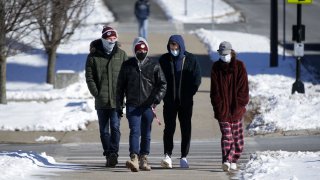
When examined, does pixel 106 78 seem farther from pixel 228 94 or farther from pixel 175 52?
pixel 228 94

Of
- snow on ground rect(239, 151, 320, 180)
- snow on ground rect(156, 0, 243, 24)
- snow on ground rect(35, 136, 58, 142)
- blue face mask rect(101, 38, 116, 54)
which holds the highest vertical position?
snow on ground rect(156, 0, 243, 24)

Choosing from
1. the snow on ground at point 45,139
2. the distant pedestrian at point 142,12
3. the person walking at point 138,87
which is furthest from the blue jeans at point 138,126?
the distant pedestrian at point 142,12

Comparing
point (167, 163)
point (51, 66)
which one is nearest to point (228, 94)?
point (167, 163)

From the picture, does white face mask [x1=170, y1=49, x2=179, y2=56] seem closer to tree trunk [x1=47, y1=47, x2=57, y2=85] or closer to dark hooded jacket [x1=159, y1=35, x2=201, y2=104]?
dark hooded jacket [x1=159, y1=35, x2=201, y2=104]

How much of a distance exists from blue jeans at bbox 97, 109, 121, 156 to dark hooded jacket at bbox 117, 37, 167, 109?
2.03 feet

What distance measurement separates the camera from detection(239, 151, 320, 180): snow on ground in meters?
10.7

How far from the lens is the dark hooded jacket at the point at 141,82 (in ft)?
38.5

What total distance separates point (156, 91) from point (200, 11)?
1441 inches

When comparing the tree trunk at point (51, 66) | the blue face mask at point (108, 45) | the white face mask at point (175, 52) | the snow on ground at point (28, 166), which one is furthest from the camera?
the tree trunk at point (51, 66)

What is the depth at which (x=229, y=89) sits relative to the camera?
1180 cm

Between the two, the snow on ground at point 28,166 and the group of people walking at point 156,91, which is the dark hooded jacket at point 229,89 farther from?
the snow on ground at point 28,166

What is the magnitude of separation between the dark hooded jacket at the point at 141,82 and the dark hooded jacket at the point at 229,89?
626mm

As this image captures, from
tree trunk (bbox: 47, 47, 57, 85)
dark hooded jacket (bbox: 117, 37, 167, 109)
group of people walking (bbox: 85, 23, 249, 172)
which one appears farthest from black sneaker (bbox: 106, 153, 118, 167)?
tree trunk (bbox: 47, 47, 57, 85)

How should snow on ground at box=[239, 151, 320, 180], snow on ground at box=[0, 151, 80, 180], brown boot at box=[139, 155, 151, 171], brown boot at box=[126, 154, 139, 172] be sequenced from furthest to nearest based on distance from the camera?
brown boot at box=[139, 155, 151, 171], brown boot at box=[126, 154, 139, 172], snow on ground at box=[0, 151, 80, 180], snow on ground at box=[239, 151, 320, 180]
